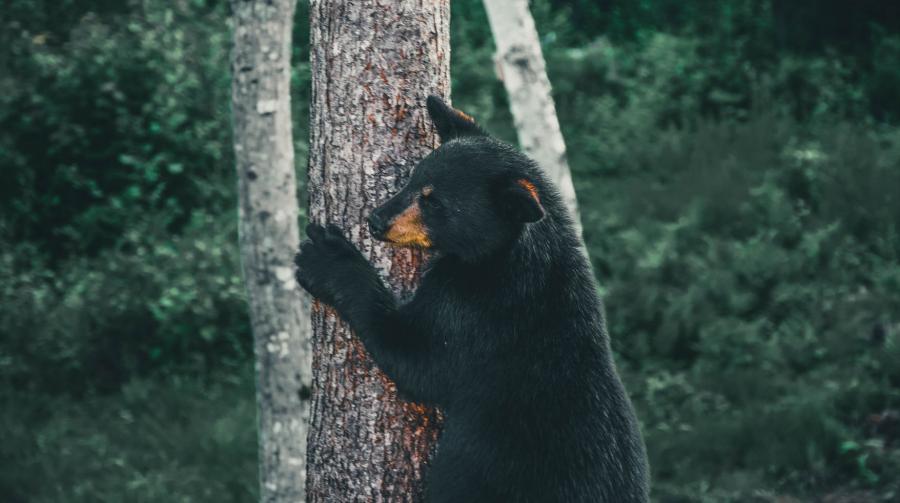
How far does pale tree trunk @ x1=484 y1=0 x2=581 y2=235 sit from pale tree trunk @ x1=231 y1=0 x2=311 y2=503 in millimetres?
1577

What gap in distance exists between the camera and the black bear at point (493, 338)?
127 inches

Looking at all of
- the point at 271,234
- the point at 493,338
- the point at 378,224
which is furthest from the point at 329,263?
the point at 271,234

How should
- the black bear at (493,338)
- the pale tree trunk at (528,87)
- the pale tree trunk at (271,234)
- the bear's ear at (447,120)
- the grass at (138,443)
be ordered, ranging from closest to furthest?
the black bear at (493,338)
the bear's ear at (447,120)
the pale tree trunk at (271,234)
the pale tree trunk at (528,87)
the grass at (138,443)

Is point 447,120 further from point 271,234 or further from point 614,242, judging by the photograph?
point 614,242

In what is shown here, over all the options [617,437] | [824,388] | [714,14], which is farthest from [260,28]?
[714,14]

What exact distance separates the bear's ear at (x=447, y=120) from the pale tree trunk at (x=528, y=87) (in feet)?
8.76

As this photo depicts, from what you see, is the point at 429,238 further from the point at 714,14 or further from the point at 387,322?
the point at 714,14

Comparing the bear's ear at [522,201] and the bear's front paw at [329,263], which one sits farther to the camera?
the bear's front paw at [329,263]

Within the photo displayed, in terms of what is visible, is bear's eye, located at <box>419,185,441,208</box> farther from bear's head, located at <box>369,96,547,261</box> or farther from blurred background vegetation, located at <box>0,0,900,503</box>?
blurred background vegetation, located at <box>0,0,900,503</box>

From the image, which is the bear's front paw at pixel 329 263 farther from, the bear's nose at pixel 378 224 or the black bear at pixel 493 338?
the bear's nose at pixel 378 224

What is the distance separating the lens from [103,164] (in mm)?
10273

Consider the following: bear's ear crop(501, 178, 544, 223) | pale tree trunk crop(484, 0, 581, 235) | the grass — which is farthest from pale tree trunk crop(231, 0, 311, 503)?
bear's ear crop(501, 178, 544, 223)

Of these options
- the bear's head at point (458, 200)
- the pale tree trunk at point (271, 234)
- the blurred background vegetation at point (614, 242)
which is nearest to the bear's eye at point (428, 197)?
the bear's head at point (458, 200)

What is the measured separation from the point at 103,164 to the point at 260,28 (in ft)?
19.2
